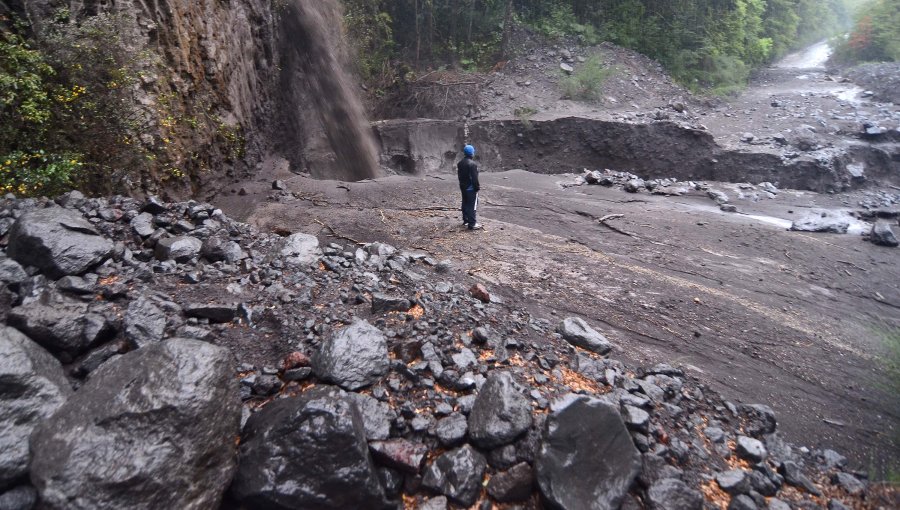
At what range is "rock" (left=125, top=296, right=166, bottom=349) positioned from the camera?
149 inches

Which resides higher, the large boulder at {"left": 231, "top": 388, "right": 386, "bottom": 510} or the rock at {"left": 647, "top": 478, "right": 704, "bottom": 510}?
the large boulder at {"left": 231, "top": 388, "right": 386, "bottom": 510}

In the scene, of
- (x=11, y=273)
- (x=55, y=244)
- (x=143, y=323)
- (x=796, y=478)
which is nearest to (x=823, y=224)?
(x=796, y=478)

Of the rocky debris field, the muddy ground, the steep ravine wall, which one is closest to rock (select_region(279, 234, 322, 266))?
the rocky debris field

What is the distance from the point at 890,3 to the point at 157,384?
1345 inches

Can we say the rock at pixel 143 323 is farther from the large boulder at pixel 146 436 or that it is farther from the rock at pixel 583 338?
the rock at pixel 583 338

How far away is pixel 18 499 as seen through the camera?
264 centimetres

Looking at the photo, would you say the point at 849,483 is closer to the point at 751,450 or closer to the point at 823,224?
the point at 751,450

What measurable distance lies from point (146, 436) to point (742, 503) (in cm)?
390

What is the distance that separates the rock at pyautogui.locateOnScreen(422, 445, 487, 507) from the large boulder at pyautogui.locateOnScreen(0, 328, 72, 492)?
94.6 inches

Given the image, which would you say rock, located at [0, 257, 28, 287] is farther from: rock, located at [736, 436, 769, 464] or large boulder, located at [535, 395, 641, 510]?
rock, located at [736, 436, 769, 464]

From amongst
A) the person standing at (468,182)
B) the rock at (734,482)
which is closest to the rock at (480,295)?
the rock at (734,482)

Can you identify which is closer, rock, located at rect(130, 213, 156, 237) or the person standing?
rock, located at rect(130, 213, 156, 237)

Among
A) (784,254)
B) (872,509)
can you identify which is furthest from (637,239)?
(872,509)

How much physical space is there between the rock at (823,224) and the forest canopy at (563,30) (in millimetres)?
11902
